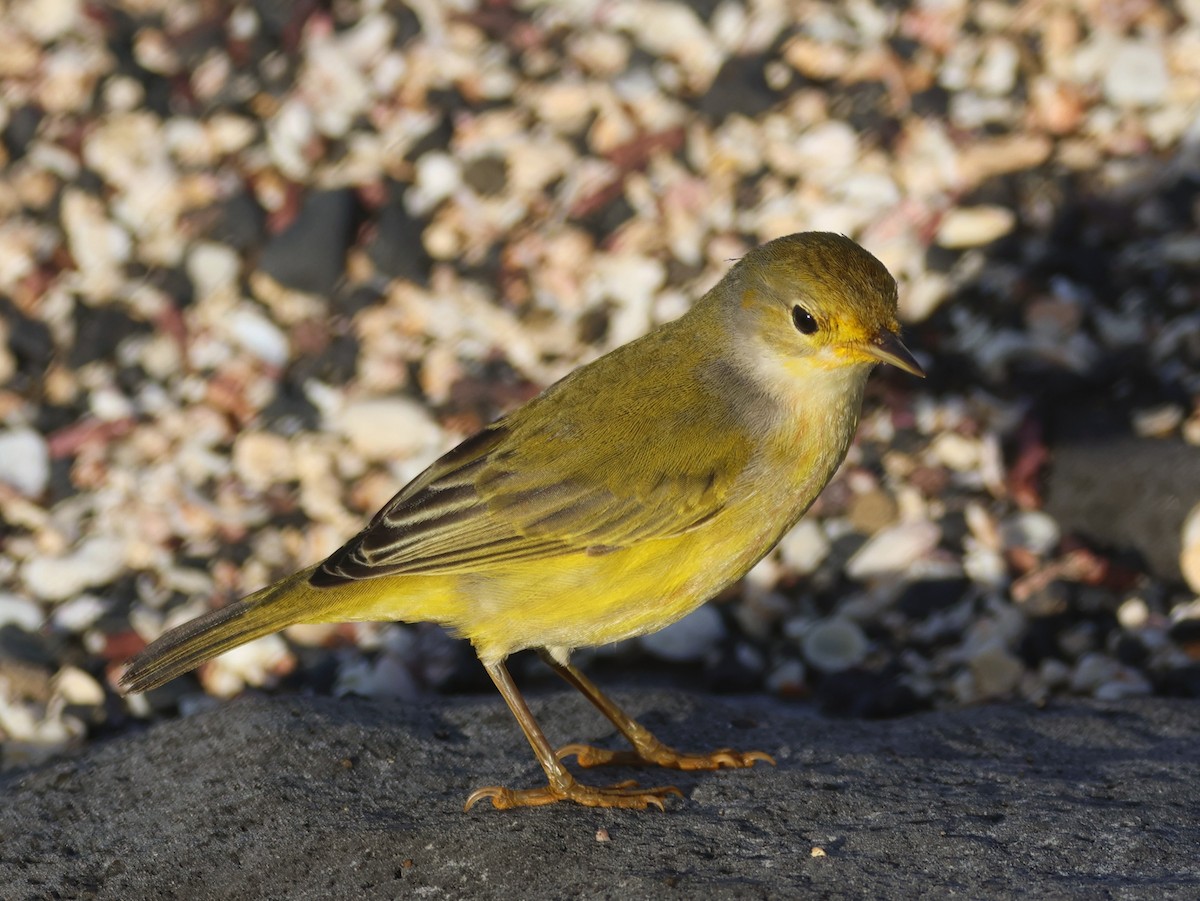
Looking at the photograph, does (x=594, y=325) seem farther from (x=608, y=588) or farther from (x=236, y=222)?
(x=608, y=588)

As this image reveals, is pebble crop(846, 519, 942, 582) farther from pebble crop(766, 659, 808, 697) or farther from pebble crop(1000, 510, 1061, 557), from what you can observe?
pebble crop(766, 659, 808, 697)

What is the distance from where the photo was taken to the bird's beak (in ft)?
13.3

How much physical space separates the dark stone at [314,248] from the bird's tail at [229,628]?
9.63 feet

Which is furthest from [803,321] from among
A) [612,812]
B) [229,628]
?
[229,628]

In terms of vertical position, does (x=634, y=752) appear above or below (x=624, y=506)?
below

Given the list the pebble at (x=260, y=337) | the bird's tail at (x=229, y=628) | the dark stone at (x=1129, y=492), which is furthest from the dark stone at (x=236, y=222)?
the dark stone at (x=1129, y=492)

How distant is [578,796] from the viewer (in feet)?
13.4

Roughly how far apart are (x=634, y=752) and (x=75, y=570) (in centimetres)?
271

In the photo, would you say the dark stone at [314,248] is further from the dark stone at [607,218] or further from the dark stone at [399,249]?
the dark stone at [607,218]

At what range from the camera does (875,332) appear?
13.7 ft

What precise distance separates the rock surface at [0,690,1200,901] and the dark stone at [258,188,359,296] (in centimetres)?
286

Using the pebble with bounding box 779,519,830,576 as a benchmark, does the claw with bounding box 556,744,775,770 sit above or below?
below

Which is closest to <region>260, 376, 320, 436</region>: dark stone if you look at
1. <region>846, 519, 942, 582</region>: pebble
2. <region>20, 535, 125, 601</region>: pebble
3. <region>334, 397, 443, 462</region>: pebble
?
<region>334, 397, 443, 462</region>: pebble

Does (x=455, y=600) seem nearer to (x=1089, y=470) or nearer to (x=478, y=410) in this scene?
(x=478, y=410)
